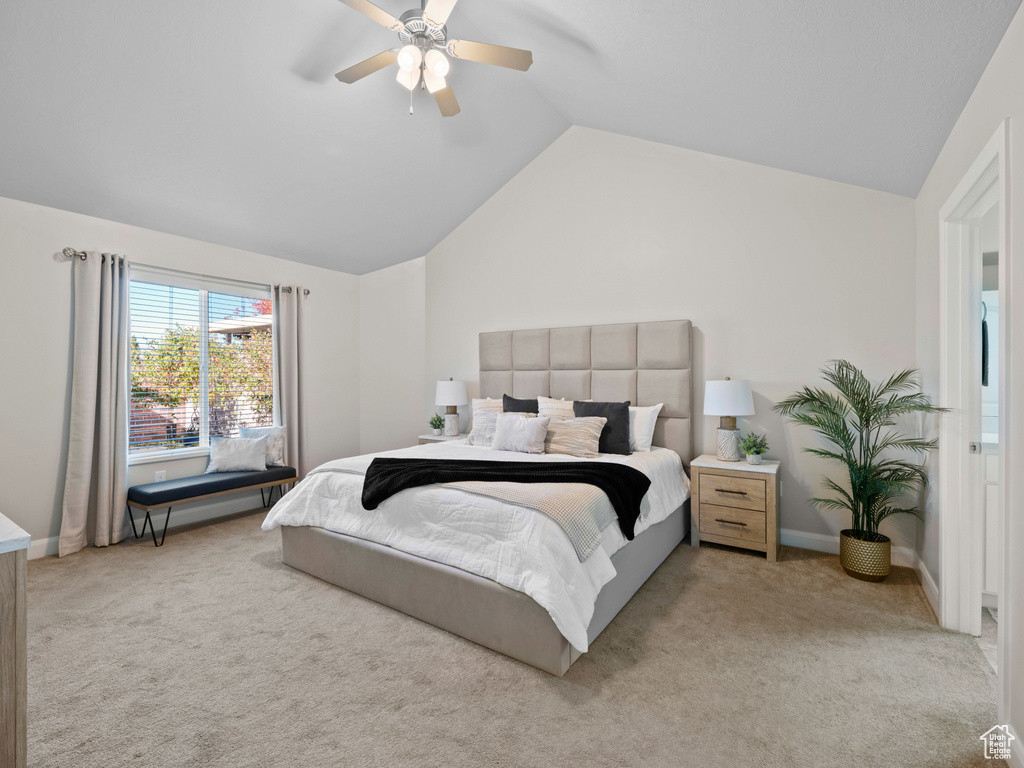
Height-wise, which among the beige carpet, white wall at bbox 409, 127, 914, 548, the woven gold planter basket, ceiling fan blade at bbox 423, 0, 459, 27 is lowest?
the beige carpet

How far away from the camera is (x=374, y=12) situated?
223 cm

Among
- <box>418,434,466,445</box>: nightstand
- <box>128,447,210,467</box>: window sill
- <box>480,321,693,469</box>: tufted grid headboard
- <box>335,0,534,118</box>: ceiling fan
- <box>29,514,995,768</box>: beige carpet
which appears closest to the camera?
<box>29,514,995,768</box>: beige carpet

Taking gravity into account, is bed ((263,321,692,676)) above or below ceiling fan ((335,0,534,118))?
below

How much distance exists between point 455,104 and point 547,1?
→ 0.70 m

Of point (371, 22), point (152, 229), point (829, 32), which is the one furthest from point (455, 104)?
point (152, 229)

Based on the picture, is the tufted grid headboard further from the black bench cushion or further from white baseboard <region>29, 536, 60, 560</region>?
white baseboard <region>29, 536, 60, 560</region>

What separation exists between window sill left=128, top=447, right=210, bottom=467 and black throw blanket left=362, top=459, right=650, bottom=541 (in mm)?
2318

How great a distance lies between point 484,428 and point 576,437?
3.08ft

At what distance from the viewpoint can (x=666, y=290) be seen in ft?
13.0

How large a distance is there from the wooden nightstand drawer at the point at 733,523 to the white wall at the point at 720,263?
482mm

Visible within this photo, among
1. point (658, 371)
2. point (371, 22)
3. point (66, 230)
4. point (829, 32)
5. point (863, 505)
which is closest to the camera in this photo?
point (829, 32)

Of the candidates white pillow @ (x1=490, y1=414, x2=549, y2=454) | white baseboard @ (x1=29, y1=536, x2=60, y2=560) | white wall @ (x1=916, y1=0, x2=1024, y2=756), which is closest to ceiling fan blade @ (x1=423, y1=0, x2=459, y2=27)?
white wall @ (x1=916, y1=0, x2=1024, y2=756)

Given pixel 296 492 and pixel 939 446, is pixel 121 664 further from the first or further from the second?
pixel 939 446

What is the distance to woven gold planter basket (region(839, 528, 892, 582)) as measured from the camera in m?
2.88
